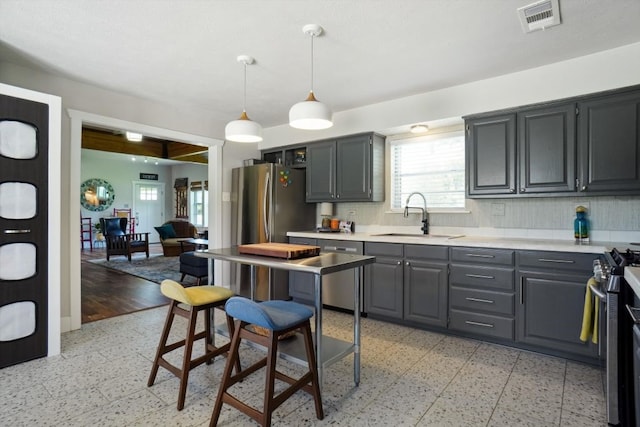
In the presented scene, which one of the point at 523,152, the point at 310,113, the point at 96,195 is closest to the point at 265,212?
the point at 310,113

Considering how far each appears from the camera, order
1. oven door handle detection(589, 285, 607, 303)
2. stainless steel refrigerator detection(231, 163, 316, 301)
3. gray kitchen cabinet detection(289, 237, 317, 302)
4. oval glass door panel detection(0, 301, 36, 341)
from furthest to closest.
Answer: stainless steel refrigerator detection(231, 163, 316, 301) → gray kitchen cabinet detection(289, 237, 317, 302) → oval glass door panel detection(0, 301, 36, 341) → oven door handle detection(589, 285, 607, 303)

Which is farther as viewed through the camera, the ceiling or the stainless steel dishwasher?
the stainless steel dishwasher

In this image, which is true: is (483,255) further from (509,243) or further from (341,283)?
(341,283)

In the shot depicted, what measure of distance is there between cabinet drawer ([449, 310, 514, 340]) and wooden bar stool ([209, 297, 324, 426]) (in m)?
1.71

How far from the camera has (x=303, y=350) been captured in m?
2.13

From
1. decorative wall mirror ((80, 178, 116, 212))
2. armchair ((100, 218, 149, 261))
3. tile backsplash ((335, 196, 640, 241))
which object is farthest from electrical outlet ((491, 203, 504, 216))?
decorative wall mirror ((80, 178, 116, 212))

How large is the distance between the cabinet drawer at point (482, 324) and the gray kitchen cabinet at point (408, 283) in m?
0.10

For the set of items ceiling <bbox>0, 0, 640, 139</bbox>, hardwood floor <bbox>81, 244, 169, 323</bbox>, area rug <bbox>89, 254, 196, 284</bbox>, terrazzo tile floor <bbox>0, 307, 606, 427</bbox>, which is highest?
ceiling <bbox>0, 0, 640, 139</bbox>

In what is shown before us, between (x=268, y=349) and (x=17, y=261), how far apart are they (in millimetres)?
2131

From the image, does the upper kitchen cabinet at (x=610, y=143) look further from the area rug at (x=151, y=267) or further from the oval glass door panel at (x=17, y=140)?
the area rug at (x=151, y=267)

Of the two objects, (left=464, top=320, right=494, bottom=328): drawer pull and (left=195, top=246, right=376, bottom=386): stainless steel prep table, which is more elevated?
(left=195, top=246, right=376, bottom=386): stainless steel prep table

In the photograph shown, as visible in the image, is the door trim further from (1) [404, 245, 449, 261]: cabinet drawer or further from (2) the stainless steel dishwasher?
(1) [404, 245, 449, 261]: cabinet drawer

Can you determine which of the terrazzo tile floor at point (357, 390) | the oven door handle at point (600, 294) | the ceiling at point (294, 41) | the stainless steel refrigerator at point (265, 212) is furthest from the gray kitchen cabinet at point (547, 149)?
the stainless steel refrigerator at point (265, 212)

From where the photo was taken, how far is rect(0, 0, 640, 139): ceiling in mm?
2133
